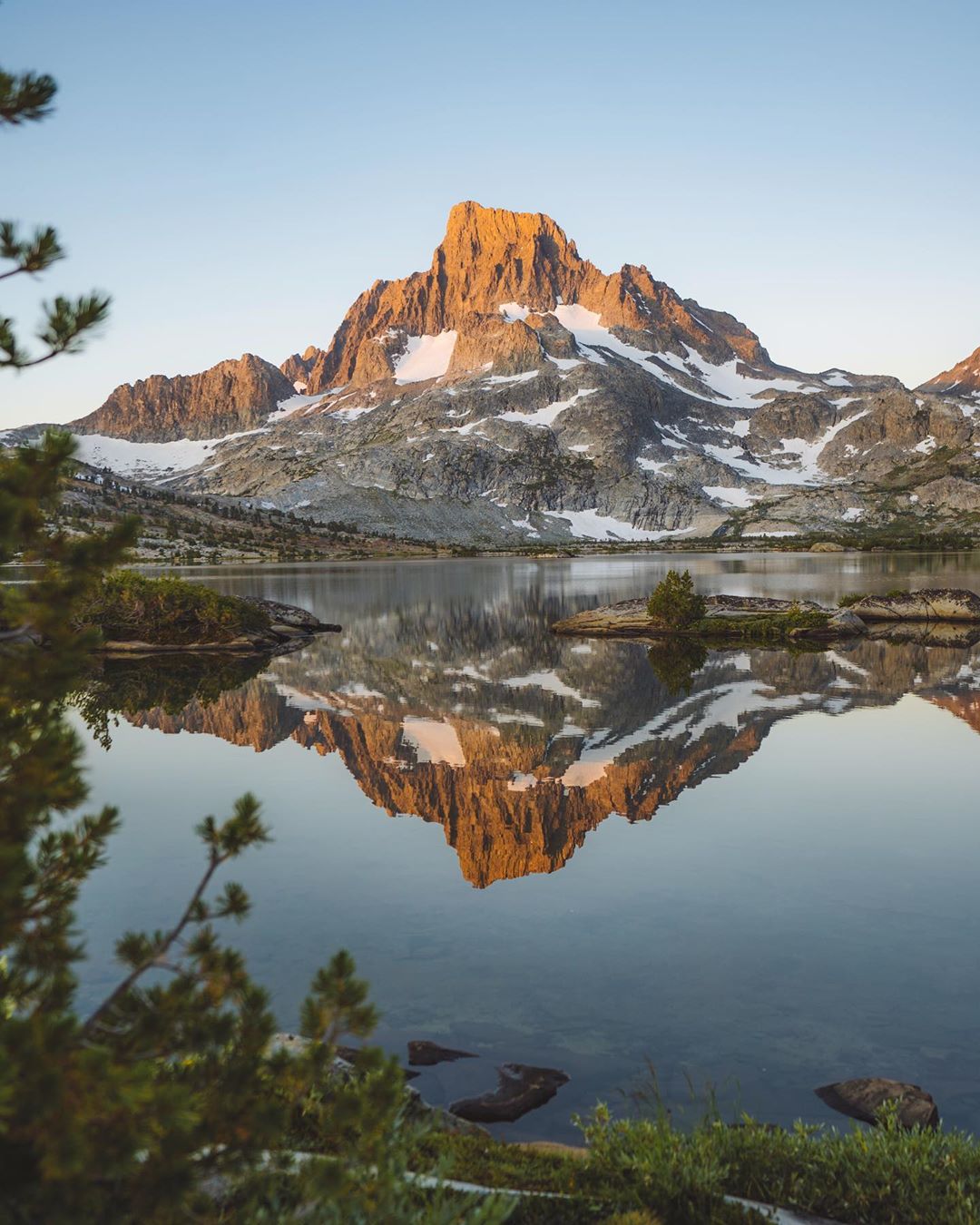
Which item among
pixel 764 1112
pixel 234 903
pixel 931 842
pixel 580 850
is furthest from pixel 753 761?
pixel 234 903

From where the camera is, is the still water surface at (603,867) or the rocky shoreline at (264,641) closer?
the still water surface at (603,867)

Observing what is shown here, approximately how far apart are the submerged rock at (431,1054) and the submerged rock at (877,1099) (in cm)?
331

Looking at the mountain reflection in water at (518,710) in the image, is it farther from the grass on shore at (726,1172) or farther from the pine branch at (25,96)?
the pine branch at (25,96)

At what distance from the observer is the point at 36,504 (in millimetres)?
5023

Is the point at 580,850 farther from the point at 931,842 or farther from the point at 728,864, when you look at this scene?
the point at 931,842

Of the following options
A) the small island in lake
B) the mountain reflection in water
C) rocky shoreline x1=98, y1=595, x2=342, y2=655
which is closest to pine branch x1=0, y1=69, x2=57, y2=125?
the mountain reflection in water

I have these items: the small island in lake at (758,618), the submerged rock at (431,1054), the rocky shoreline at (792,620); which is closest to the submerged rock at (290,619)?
the small island in lake at (758,618)

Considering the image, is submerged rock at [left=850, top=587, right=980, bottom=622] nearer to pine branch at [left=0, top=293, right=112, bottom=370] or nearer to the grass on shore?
the grass on shore

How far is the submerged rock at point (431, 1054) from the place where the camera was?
8945 mm

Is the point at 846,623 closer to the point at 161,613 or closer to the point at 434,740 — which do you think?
the point at 434,740

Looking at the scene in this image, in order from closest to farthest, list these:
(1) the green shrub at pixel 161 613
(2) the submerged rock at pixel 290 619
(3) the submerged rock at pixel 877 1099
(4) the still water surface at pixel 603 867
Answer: (3) the submerged rock at pixel 877 1099
(4) the still water surface at pixel 603 867
(1) the green shrub at pixel 161 613
(2) the submerged rock at pixel 290 619

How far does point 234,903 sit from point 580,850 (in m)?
10.6

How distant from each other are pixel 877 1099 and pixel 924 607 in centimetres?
4780

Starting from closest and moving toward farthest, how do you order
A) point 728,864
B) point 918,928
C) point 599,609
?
point 918,928
point 728,864
point 599,609
